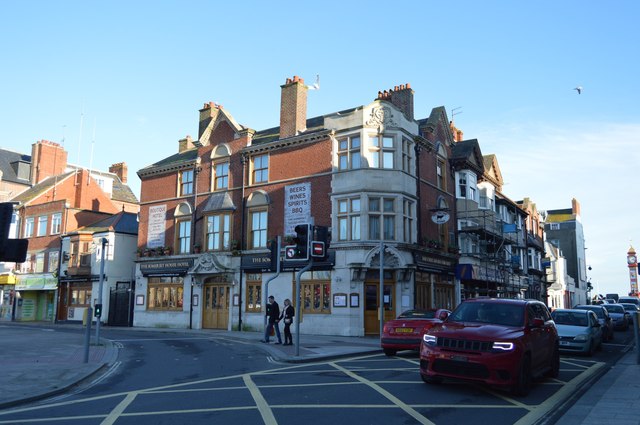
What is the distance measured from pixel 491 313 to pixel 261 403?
194 inches

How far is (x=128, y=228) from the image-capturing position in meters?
38.8

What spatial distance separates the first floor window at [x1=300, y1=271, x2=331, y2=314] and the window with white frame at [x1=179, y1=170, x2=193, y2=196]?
10.4 meters

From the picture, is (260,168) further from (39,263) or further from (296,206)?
(39,263)

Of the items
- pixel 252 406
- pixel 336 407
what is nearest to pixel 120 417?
pixel 252 406

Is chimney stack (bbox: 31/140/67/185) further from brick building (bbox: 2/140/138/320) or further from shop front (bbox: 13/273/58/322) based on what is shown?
shop front (bbox: 13/273/58/322)

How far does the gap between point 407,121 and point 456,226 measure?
332 inches

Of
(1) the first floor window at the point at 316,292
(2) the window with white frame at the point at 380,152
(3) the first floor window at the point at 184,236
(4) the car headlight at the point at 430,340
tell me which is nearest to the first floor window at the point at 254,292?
(1) the first floor window at the point at 316,292

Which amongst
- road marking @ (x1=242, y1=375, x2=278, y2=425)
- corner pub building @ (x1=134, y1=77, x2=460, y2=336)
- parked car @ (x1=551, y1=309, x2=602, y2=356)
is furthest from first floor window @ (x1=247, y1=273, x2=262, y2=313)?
road marking @ (x1=242, y1=375, x2=278, y2=425)

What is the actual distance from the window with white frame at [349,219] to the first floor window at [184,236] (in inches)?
418

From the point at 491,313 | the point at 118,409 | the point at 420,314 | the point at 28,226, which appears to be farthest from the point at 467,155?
the point at 28,226

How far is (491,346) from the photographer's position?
9.49 m

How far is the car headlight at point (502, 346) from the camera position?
31.0 ft

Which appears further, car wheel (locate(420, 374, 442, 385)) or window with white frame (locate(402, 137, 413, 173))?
window with white frame (locate(402, 137, 413, 173))

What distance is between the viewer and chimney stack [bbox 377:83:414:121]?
98.4ft
